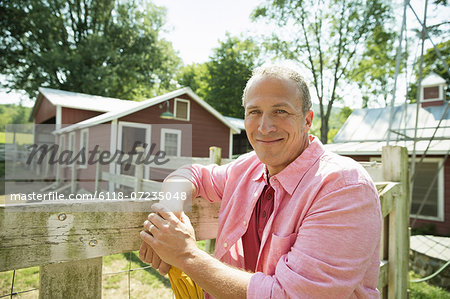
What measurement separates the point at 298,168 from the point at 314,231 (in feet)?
1.09

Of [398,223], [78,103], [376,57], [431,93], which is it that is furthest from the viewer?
[376,57]

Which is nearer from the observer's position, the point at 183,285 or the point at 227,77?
the point at 183,285

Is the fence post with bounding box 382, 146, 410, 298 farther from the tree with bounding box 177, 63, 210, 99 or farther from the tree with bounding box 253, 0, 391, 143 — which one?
the tree with bounding box 177, 63, 210, 99

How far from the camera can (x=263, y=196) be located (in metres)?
1.33

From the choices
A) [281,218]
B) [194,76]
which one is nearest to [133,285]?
[281,218]

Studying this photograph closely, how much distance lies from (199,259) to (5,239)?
59 centimetres

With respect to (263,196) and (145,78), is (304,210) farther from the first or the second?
(145,78)

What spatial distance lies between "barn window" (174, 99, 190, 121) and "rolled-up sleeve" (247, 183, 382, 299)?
11.4 m

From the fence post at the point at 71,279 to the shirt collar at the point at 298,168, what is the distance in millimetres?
762

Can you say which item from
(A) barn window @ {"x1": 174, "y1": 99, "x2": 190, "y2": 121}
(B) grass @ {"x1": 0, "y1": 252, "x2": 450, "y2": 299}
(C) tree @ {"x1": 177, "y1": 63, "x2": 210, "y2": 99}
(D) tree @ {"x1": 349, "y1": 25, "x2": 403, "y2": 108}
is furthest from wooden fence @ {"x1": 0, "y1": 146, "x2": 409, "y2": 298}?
(C) tree @ {"x1": 177, "y1": 63, "x2": 210, "y2": 99}

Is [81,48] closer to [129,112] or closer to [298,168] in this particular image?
[129,112]

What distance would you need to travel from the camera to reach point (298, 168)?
4.00ft

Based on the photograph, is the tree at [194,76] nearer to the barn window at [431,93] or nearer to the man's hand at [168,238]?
the barn window at [431,93]

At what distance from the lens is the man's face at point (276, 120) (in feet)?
4.07
